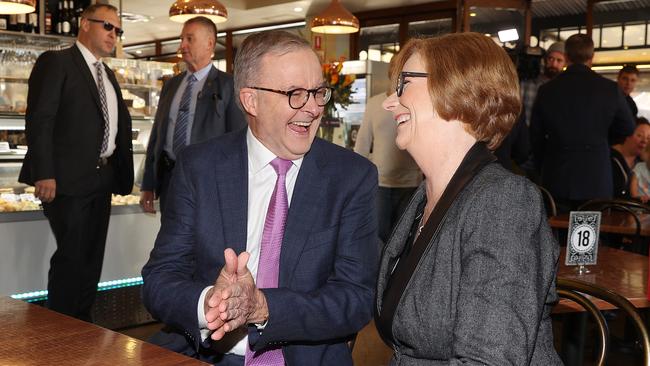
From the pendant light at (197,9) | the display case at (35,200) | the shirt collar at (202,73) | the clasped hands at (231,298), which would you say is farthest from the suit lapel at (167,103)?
the clasped hands at (231,298)

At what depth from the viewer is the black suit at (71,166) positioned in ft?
12.7

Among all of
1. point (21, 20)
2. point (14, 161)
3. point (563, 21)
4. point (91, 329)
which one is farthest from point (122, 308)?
point (563, 21)

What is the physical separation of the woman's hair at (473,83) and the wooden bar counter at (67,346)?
28.2 inches

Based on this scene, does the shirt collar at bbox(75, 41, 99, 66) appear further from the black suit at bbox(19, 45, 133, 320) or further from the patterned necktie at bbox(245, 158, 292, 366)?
the patterned necktie at bbox(245, 158, 292, 366)

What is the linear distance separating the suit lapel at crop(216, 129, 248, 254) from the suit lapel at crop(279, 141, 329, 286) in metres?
0.11

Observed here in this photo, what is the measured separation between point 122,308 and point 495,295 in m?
3.65

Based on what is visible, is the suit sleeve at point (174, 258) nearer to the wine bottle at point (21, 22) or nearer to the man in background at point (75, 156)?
the man in background at point (75, 156)

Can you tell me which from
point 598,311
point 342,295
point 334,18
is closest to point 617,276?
point 598,311

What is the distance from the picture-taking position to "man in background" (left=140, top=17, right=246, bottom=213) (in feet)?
13.1

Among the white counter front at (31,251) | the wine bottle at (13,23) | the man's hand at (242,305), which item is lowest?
the white counter front at (31,251)

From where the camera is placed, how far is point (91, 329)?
1455 millimetres

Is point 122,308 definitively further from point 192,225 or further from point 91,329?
point 91,329

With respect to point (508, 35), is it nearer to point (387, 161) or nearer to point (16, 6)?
A: point (387, 161)

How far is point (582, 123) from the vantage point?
180 inches
